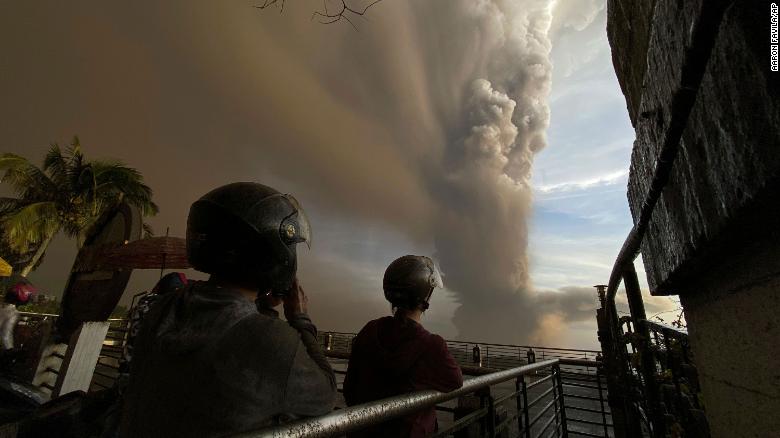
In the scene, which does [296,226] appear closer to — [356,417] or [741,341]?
[356,417]

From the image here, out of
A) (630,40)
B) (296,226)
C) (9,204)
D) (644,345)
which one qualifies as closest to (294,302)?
(296,226)

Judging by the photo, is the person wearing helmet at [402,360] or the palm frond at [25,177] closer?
the person wearing helmet at [402,360]

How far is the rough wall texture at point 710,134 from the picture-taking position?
0.52 metres

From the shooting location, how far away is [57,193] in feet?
58.9

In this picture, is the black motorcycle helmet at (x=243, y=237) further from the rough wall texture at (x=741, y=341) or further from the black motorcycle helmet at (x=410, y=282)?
the rough wall texture at (x=741, y=341)

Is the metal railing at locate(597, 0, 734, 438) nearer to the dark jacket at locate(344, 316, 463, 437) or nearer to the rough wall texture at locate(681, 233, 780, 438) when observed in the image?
the rough wall texture at locate(681, 233, 780, 438)

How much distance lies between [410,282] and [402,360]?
745mm

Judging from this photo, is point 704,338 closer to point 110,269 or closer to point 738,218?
point 738,218

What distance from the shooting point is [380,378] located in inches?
90.1

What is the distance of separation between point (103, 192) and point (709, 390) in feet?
79.0

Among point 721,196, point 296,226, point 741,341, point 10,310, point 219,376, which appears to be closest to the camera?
point 721,196

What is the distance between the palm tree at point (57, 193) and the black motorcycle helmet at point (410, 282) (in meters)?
19.3

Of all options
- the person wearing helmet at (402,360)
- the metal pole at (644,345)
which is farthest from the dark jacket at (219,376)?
the metal pole at (644,345)

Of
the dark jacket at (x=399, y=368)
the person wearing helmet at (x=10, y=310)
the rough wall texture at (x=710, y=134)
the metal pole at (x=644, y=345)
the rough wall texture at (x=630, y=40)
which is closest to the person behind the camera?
the rough wall texture at (x=710, y=134)
